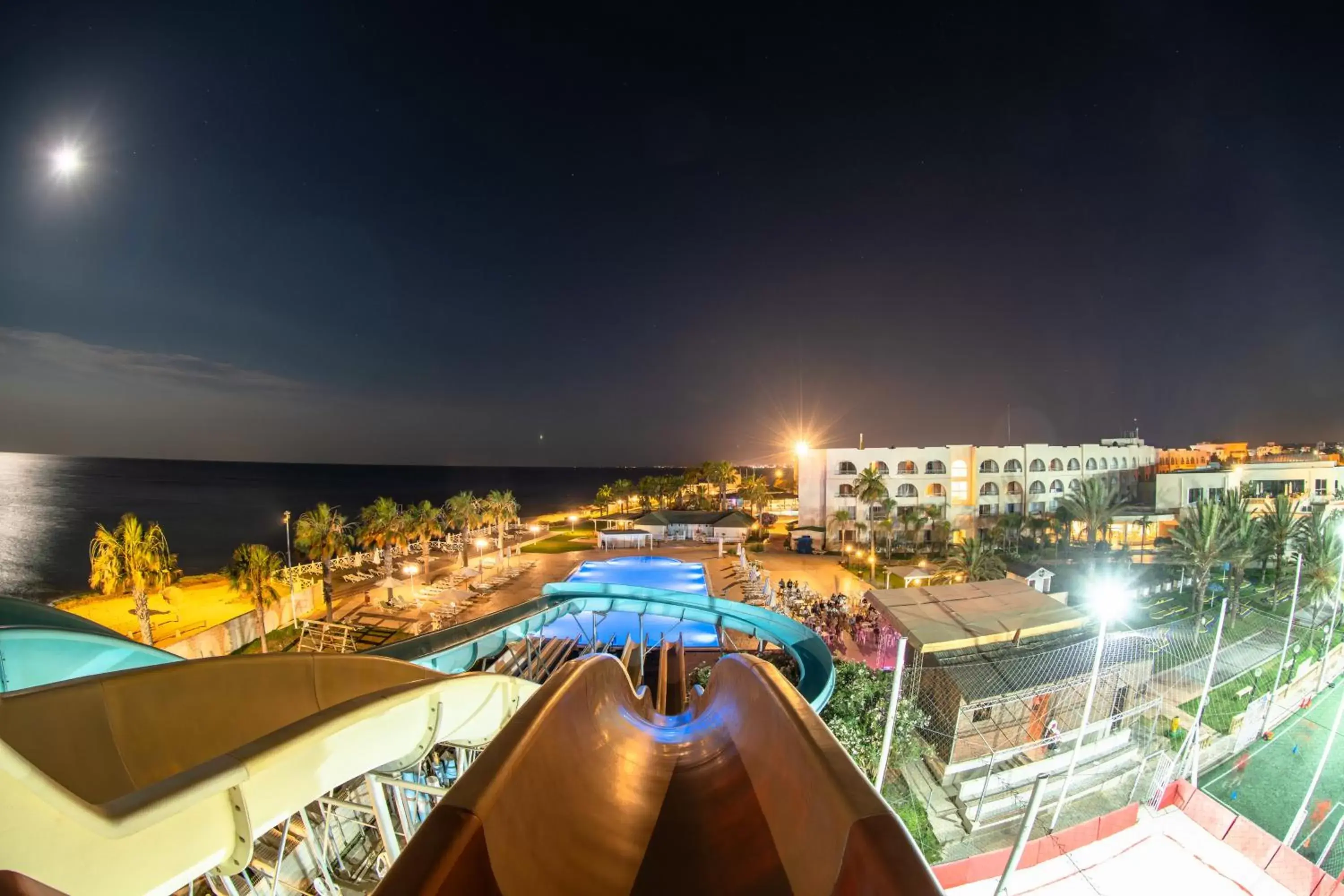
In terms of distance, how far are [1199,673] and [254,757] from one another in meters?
23.7

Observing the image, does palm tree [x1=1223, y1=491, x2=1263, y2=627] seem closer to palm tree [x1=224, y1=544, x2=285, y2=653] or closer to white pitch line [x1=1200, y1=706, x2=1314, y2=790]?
white pitch line [x1=1200, y1=706, x2=1314, y2=790]

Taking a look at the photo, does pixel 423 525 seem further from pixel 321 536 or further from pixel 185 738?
pixel 185 738

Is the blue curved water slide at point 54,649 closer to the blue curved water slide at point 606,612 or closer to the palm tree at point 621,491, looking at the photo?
the blue curved water slide at point 606,612

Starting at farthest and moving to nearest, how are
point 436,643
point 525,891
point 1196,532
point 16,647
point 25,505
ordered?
point 25,505, point 1196,532, point 436,643, point 16,647, point 525,891

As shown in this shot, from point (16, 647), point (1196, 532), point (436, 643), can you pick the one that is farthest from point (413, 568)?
point (1196, 532)

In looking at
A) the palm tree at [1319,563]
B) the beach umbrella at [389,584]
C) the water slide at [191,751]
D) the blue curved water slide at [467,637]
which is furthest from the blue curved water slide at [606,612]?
the palm tree at [1319,563]

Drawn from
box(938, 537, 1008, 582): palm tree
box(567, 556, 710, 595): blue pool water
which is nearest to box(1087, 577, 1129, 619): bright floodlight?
box(938, 537, 1008, 582): palm tree

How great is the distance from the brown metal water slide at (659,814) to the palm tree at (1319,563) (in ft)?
91.0

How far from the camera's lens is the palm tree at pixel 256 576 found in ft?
68.1

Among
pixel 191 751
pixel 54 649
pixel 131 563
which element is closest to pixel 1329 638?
pixel 191 751

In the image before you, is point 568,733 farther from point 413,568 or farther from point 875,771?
point 413,568

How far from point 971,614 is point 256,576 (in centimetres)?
2669

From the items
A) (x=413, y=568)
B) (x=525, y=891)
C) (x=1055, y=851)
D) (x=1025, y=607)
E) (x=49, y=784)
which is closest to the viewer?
(x=49, y=784)

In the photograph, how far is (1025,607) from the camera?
51.7 ft
